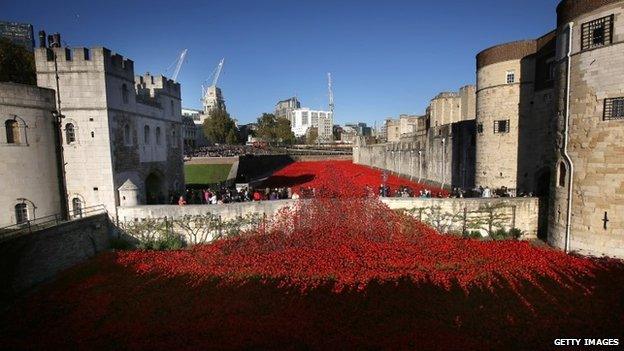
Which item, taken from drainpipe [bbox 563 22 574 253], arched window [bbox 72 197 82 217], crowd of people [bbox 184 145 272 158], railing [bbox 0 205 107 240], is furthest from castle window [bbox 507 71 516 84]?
crowd of people [bbox 184 145 272 158]

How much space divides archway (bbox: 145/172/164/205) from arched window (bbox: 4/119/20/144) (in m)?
7.90

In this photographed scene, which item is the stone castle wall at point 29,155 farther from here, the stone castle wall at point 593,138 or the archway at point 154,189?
the stone castle wall at point 593,138

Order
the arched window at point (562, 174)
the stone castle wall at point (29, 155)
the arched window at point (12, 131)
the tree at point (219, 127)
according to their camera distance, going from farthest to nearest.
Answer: the tree at point (219, 127) < the arched window at point (562, 174) < the arched window at point (12, 131) < the stone castle wall at point (29, 155)

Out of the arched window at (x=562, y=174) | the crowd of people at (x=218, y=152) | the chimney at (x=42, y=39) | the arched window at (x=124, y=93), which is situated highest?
the chimney at (x=42, y=39)

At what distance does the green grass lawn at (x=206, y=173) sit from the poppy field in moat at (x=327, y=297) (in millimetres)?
19905

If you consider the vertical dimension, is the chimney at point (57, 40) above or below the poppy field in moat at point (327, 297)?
above

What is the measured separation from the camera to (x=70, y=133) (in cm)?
1811

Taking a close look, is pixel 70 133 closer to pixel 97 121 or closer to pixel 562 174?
pixel 97 121

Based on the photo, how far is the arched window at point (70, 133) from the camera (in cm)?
1800

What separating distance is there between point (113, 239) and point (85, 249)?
1.81 metres

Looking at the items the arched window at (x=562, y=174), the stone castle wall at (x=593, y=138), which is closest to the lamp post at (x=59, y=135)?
the stone castle wall at (x=593, y=138)

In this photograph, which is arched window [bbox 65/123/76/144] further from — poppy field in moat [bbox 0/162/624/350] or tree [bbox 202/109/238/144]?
tree [bbox 202/109/238/144]

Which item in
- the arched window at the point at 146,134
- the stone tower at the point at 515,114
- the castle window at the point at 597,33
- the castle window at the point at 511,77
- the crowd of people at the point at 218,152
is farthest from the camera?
the crowd of people at the point at 218,152

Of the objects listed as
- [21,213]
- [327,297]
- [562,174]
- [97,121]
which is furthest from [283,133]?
[327,297]
